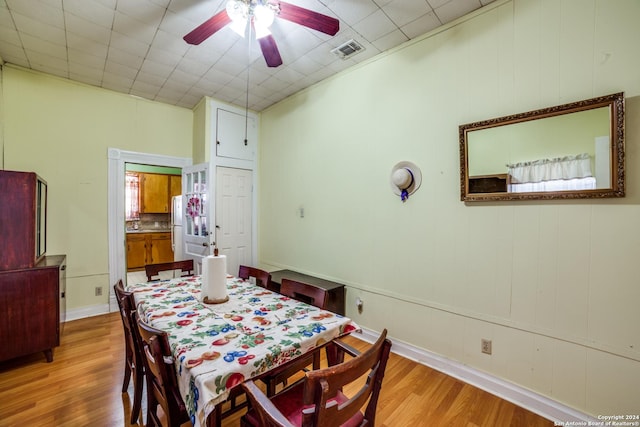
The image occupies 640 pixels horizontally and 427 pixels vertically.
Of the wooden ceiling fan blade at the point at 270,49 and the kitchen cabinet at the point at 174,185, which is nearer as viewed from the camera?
the wooden ceiling fan blade at the point at 270,49

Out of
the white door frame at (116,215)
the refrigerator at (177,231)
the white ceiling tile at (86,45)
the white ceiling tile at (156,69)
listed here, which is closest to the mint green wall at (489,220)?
the white ceiling tile at (156,69)

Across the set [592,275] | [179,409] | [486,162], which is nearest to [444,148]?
[486,162]

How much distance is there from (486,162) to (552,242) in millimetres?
714

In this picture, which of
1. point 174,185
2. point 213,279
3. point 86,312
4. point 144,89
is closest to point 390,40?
point 213,279

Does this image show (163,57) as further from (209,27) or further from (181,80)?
(209,27)

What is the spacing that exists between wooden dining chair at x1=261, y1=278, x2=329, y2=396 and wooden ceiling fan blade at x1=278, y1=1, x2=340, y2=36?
1.73 m

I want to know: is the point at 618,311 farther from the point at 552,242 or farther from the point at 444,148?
the point at 444,148

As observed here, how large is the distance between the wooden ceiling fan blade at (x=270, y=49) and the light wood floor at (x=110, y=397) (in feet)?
8.56

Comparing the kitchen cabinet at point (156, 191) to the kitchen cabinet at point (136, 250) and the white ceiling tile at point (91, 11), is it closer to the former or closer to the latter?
the kitchen cabinet at point (136, 250)

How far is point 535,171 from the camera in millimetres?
1867

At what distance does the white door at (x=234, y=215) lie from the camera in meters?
3.95

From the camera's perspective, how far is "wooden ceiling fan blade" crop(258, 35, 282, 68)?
1.92 m

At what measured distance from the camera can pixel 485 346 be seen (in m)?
2.09

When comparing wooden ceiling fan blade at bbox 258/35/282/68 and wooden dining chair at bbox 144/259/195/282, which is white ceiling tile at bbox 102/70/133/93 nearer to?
wooden ceiling fan blade at bbox 258/35/282/68
